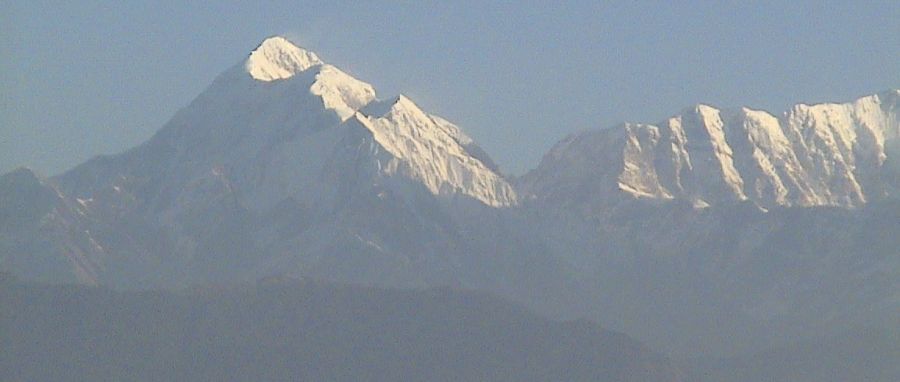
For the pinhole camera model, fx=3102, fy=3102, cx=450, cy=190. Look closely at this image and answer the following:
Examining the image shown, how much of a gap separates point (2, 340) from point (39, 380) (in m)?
6.07

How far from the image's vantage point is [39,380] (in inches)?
7835

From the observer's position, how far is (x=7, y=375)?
187375 mm

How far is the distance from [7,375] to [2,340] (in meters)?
6.86

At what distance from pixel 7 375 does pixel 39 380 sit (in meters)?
11.7

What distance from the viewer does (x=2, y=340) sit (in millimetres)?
193875
